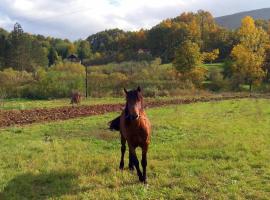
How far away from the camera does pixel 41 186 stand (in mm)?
9391

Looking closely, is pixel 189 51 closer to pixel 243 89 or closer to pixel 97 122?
pixel 243 89

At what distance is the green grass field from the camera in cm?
873

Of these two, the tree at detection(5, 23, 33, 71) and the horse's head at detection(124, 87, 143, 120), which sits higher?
the tree at detection(5, 23, 33, 71)

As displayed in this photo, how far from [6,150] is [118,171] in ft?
16.0

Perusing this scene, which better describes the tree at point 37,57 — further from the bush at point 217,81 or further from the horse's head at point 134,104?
the horse's head at point 134,104

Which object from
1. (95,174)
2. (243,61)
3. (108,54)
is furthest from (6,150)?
(108,54)

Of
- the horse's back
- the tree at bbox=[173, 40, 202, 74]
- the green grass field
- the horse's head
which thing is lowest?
the green grass field

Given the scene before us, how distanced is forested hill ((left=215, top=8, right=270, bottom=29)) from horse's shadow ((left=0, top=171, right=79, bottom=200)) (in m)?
151

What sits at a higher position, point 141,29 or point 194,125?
point 141,29

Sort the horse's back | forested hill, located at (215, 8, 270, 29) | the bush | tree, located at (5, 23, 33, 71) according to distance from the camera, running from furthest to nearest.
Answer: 1. forested hill, located at (215, 8, 270, 29)
2. tree, located at (5, 23, 33, 71)
3. the bush
4. the horse's back

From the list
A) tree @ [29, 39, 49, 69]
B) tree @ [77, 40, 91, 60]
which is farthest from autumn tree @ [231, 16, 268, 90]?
tree @ [77, 40, 91, 60]

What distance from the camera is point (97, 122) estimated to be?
20031mm

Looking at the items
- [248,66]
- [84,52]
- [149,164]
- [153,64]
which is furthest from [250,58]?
[84,52]

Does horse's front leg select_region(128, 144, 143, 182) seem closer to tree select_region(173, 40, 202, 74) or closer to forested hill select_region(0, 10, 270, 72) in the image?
tree select_region(173, 40, 202, 74)
